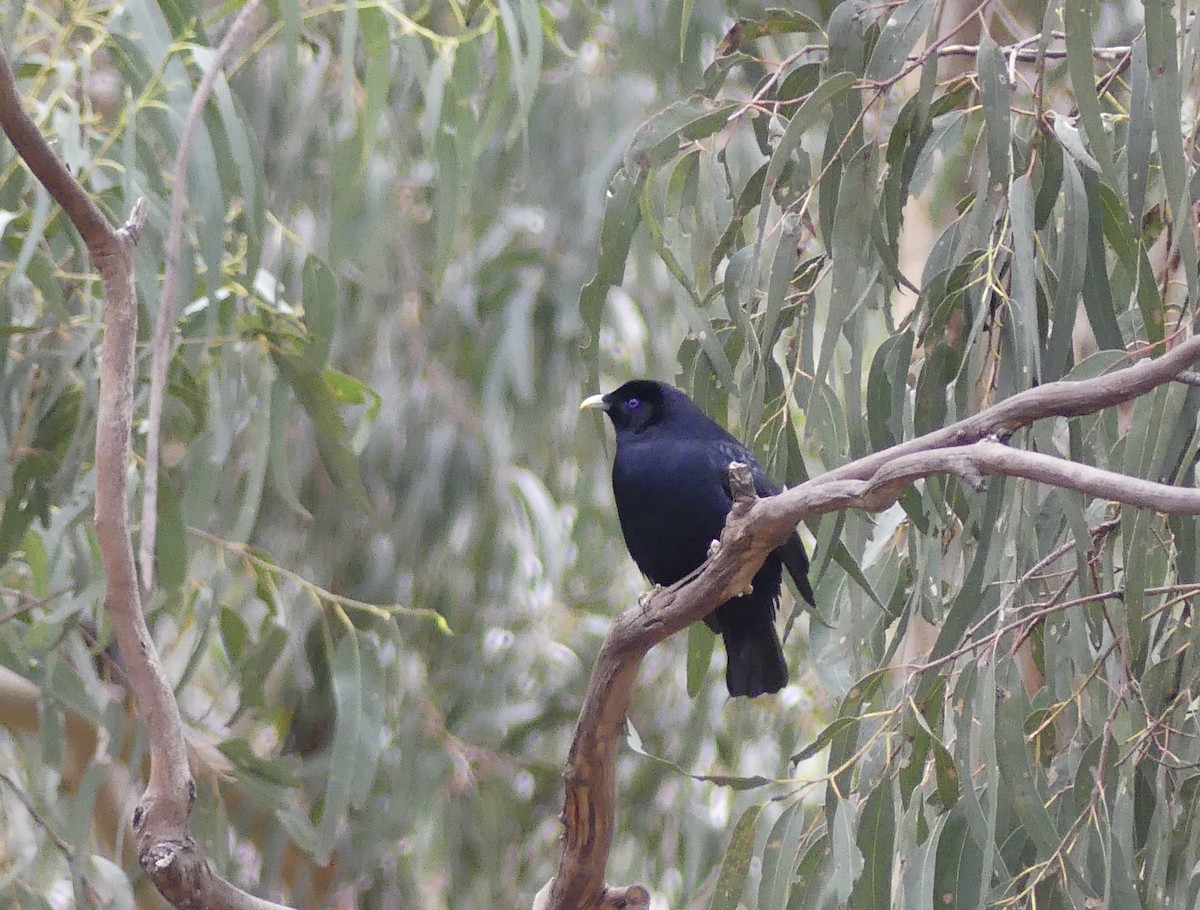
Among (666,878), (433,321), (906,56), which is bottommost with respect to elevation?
(666,878)

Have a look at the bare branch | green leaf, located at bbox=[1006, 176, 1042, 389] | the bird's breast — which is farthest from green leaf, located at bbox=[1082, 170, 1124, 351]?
the bare branch

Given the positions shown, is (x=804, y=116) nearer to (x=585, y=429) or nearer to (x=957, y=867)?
(x=957, y=867)

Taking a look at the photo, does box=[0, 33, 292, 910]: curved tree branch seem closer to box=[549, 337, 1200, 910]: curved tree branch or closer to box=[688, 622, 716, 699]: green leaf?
box=[549, 337, 1200, 910]: curved tree branch

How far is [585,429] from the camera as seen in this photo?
385 centimetres

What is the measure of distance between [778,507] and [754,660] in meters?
1.25

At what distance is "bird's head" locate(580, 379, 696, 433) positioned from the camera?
3.03 metres

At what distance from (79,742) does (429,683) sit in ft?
2.64

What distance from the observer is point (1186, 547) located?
2.07m

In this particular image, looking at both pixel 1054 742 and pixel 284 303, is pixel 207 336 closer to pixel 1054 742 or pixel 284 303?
pixel 284 303

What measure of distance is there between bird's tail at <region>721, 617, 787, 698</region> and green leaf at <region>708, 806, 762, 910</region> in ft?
1.90

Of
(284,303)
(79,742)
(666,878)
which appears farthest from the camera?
(666,878)

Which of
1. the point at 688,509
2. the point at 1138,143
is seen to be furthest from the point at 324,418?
the point at 1138,143

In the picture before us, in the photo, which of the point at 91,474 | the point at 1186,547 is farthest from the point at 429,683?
the point at 1186,547

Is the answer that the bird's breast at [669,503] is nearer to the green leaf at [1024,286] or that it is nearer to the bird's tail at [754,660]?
the bird's tail at [754,660]
